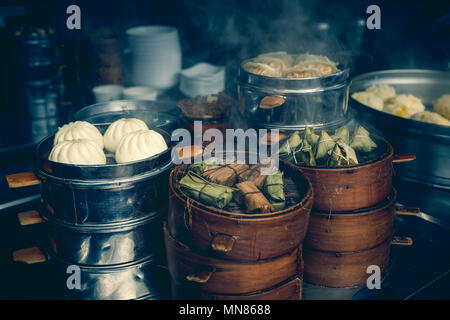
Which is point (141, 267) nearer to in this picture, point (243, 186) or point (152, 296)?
point (152, 296)

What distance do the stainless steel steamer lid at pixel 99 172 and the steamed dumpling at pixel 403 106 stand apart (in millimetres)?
2376

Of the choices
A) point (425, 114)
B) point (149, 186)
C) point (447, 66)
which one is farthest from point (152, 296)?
point (447, 66)

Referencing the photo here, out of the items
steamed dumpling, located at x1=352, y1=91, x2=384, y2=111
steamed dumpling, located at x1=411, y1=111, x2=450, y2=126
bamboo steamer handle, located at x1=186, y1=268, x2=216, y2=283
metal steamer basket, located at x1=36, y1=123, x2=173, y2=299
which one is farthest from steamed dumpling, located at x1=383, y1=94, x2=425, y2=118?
bamboo steamer handle, located at x1=186, y1=268, x2=216, y2=283

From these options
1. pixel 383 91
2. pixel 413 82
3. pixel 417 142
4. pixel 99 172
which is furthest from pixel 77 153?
pixel 413 82

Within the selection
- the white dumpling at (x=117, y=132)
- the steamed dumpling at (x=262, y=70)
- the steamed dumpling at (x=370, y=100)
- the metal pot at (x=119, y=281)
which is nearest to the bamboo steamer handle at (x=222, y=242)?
the metal pot at (x=119, y=281)

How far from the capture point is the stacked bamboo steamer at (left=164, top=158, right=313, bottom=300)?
1957mm

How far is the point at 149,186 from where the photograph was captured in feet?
7.80

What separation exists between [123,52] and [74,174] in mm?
3158

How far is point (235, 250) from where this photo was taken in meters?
2.00

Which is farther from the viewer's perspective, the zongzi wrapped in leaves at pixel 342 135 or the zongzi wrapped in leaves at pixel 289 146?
the zongzi wrapped in leaves at pixel 342 135

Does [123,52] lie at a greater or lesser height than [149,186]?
greater

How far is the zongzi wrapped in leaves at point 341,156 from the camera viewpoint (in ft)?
8.09

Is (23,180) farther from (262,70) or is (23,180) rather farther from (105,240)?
(262,70)

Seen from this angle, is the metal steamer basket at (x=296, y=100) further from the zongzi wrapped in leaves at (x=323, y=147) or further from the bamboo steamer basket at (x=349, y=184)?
the bamboo steamer basket at (x=349, y=184)
